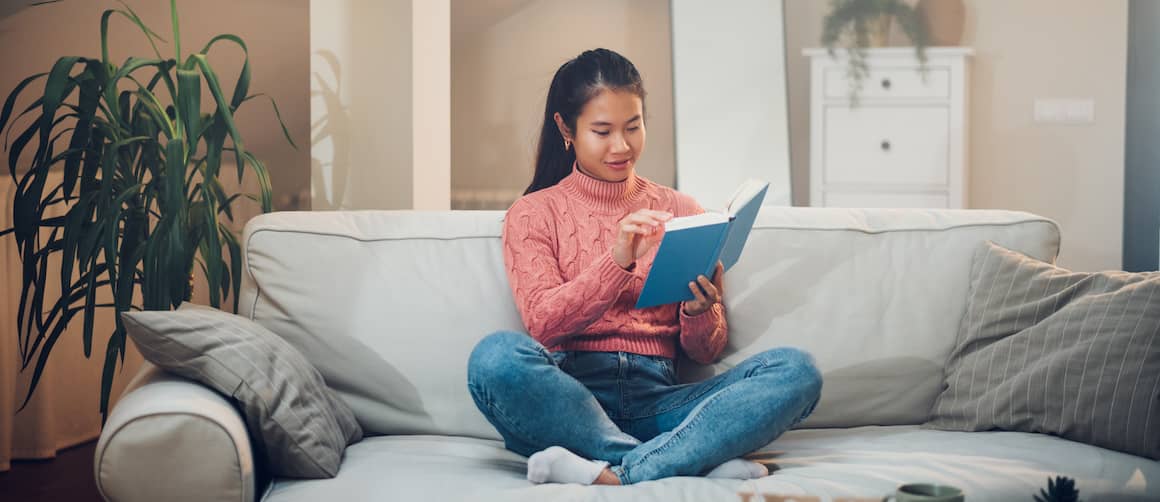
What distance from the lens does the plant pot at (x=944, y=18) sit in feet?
14.6

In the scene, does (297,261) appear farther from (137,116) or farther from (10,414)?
(10,414)

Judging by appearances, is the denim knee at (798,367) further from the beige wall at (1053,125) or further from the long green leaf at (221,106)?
the beige wall at (1053,125)

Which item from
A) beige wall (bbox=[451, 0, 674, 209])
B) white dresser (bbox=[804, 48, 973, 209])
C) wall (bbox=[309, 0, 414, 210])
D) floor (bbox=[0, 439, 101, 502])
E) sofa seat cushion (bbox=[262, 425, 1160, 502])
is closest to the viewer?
sofa seat cushion (bbox=[262, 425, 1160, 502])

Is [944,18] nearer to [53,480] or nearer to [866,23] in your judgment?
[866,23]

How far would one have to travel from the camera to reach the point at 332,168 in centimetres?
284

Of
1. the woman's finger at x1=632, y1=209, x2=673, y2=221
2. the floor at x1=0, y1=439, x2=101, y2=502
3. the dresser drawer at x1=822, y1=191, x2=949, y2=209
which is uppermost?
the woman's finger at x1=632, y1=209, x2=673, y2=221

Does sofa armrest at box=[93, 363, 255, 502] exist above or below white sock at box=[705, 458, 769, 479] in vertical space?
above

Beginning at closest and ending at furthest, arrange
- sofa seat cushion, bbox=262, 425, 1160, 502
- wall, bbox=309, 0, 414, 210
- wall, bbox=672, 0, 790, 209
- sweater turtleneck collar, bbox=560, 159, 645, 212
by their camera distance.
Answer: sofa seat cushion, bbox=262, 425, 1160, 502 → sweater turtleneck collar, bbox=560, 159, 645, 212 → wall, bbox=309, 0, 414, 210 → wall, bbox=672, 0, 790, 209

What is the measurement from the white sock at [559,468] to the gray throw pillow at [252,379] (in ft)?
0.95

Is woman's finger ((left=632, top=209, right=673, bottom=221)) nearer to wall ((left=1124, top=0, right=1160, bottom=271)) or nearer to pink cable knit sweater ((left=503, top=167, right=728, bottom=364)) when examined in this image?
pink cable knit sweater ((left=503, top=167, right=728, bottom=364))

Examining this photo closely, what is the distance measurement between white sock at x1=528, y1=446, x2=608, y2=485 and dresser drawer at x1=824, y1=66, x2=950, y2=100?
2.91 meters

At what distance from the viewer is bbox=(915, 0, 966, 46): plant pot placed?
4.46 m

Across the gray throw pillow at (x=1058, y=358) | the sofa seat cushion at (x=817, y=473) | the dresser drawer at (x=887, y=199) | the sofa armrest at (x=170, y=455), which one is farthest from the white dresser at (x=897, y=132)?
the sofa armrest at (x=170, y=455)

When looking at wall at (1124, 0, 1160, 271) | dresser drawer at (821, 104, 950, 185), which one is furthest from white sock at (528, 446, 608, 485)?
wall at (1124, 0, 1160, 271)
